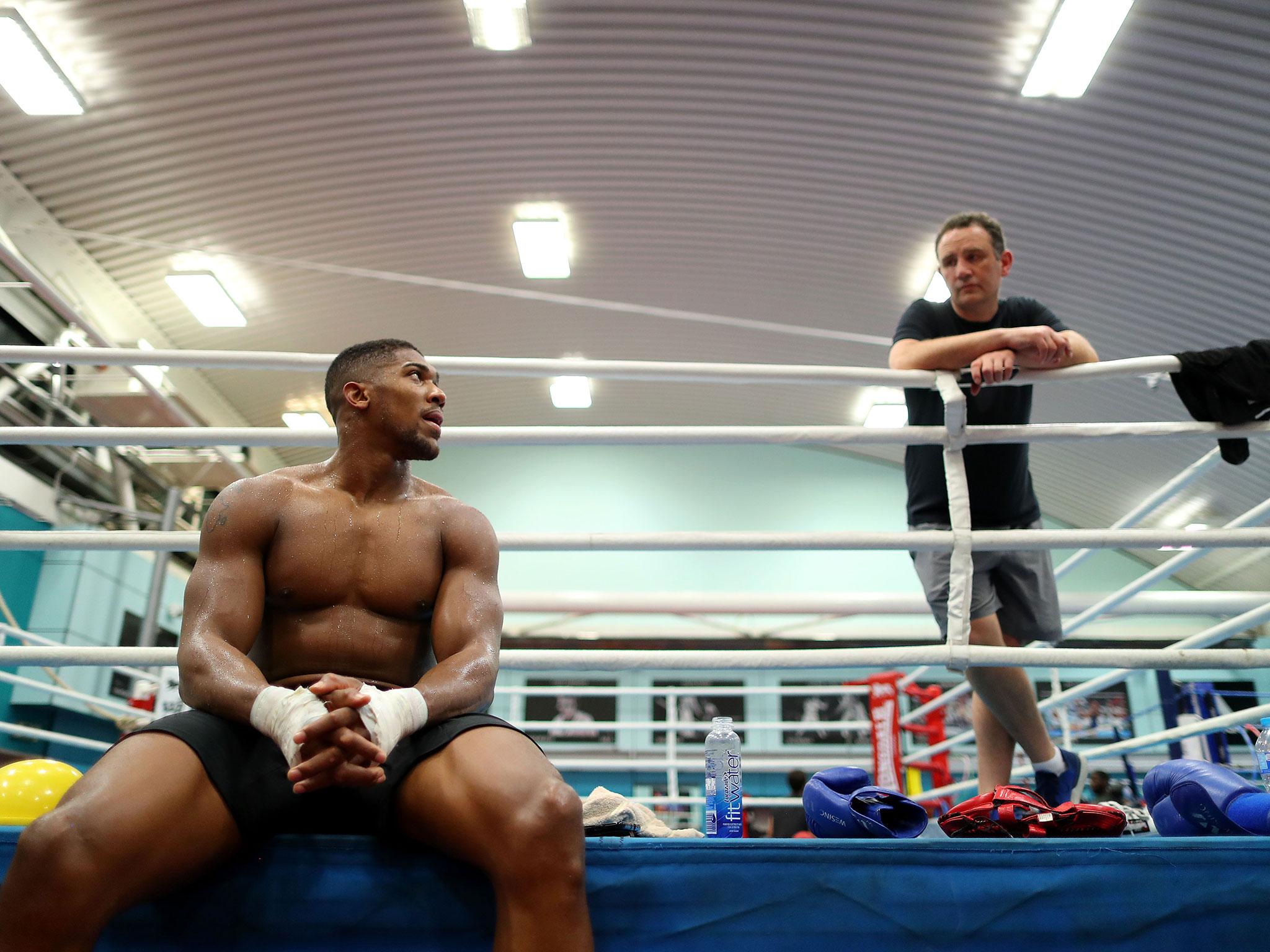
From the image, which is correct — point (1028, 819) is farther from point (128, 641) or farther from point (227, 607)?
point (128, 641)

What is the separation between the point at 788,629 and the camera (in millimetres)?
10914

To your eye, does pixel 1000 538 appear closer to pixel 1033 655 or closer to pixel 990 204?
pixel 1033 655

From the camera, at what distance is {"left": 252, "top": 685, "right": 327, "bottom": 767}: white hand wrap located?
1.33 metres

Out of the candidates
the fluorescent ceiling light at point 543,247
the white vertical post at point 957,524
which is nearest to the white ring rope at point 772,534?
the white vertical post at point 957,524

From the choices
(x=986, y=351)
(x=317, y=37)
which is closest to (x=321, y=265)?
(x=317, y=37)

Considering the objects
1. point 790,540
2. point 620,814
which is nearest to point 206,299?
point 790,540

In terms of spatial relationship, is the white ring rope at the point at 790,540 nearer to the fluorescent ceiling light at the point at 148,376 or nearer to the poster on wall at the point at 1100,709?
the fluorescent ceiling light at the point at 148,376

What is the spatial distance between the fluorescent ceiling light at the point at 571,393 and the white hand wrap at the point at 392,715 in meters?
8.36

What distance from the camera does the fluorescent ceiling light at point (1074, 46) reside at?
5.29m

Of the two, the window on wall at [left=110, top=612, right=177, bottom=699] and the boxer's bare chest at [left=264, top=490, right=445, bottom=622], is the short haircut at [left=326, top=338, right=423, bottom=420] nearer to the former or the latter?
the boxer's bare chest at [left=264, top=490, right=445, bottom=622]

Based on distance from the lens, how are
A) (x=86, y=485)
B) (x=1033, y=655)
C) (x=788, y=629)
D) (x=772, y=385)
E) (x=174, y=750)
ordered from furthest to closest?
(x=788, y=629), (x=772, y=385), (x=86, y=485), (x=1033, y=655), (x=174, y=750)

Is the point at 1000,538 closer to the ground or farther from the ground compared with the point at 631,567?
closer to the ground

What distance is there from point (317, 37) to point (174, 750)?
223 inches

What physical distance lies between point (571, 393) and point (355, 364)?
8339 millimetres
